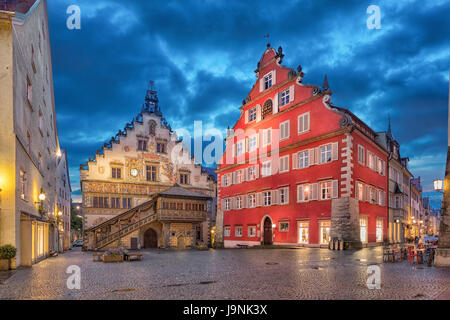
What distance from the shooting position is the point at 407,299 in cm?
786

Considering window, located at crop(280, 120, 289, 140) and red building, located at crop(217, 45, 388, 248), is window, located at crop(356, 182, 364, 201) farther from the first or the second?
window, located at crop(280, 120, 289, 140)

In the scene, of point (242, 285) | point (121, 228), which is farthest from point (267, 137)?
point (242, 285)

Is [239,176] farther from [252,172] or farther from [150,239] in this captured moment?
[150,239]

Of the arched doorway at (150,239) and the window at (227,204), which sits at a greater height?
the window at (227,204)

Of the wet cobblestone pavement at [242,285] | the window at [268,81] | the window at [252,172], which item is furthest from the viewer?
the window at [252,172]

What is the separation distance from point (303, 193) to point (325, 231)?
3828 mm

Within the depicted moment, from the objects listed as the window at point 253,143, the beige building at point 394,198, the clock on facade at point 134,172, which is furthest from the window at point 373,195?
the clock on facade at point 134,172

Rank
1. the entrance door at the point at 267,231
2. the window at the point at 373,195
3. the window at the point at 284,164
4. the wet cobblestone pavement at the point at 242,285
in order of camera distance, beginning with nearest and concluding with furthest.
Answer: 1. the wet cobblestone pavement at the point at 242,285
2. the window at the point at 373,195
3. the window at the point at 284,164
4. the entrance door at the point at 267,231

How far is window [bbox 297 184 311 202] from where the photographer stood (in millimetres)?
28172

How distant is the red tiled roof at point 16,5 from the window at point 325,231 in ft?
80.5

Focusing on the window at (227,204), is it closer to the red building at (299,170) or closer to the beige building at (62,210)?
the red building at (299,170)

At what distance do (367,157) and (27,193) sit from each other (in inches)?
1028

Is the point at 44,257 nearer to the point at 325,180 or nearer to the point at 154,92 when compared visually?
the point at 325,180

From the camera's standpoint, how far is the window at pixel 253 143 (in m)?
35.3
